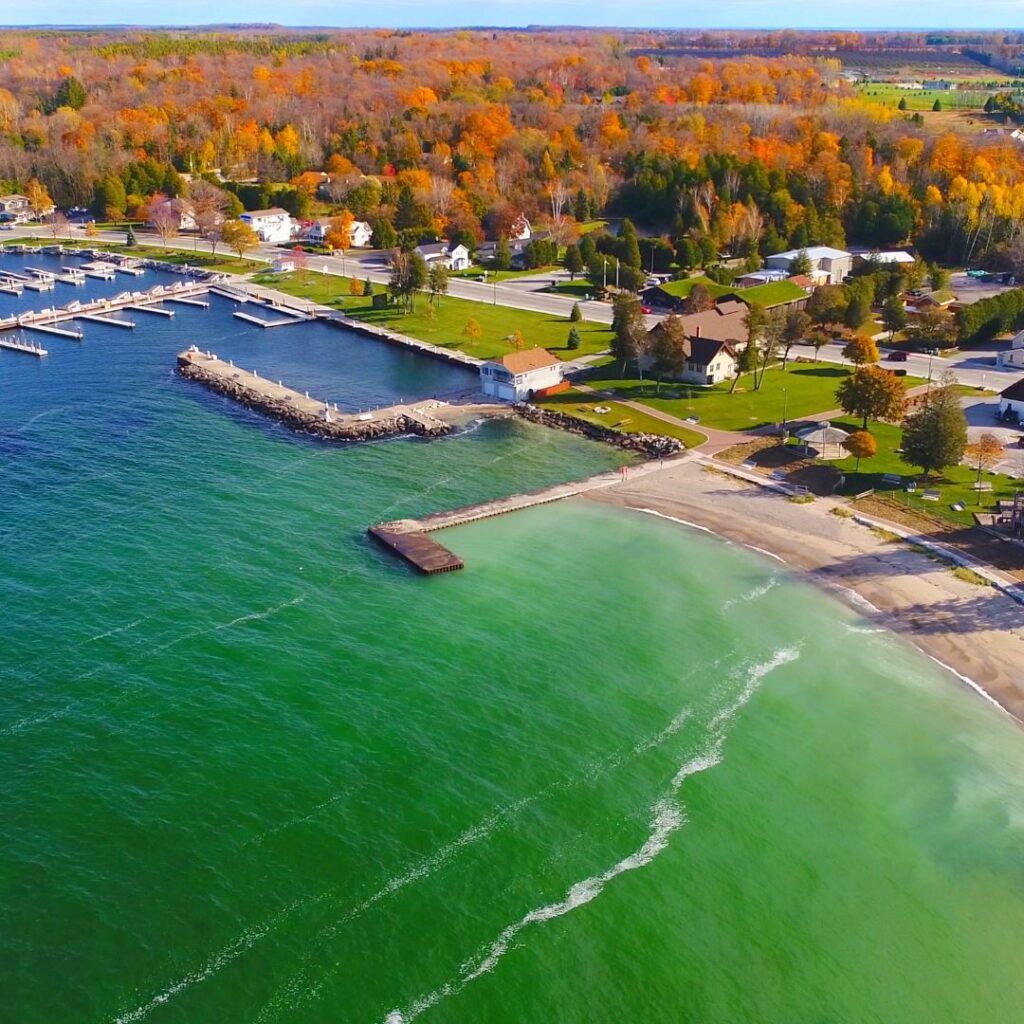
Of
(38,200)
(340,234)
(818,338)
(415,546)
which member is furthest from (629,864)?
(38,200)

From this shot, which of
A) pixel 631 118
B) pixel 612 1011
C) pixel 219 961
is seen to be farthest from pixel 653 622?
pixel 631 118

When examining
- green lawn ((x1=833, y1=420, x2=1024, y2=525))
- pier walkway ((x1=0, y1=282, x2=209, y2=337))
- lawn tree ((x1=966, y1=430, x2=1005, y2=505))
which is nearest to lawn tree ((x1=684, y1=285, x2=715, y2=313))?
green lawn ((x1=833, y1=420, x2=1024, y2=525))

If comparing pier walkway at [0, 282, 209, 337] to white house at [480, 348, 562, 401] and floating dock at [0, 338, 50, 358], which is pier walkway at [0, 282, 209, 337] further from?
white house at [480, 348, 562, 401]

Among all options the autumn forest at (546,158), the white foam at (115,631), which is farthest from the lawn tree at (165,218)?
the white foam at (115,631)

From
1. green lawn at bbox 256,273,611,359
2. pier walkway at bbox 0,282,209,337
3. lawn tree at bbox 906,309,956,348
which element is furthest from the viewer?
pier walkway at bbox 0,282,209,337

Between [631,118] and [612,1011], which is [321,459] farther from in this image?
[631,118]

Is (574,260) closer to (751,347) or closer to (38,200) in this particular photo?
(751,347)
